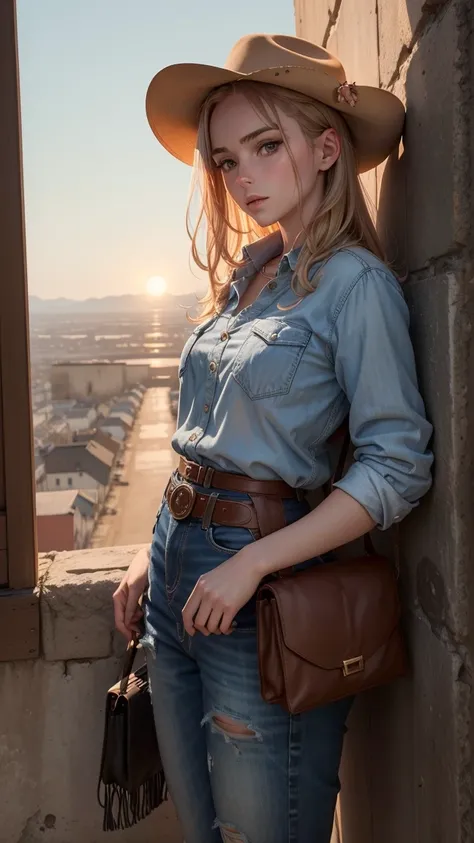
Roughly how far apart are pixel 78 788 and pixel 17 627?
478 millimetres

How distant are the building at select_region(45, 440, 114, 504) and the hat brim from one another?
12657 millimetres

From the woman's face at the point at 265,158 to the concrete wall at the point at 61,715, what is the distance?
1079 millimetres

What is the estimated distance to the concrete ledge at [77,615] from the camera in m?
1.77

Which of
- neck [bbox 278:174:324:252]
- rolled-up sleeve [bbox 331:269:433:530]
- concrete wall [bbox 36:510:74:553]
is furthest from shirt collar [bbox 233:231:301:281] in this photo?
concrete wall [bbox 36:510:74:553]

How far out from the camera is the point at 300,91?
3.71 ft

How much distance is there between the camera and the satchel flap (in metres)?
1.02

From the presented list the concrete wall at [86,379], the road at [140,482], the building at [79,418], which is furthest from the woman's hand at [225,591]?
the road at [140,482]

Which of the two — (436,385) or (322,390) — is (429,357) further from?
(322,390)

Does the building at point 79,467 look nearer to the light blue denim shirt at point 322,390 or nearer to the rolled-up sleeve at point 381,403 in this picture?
the light blue denim shirt at point 322,390

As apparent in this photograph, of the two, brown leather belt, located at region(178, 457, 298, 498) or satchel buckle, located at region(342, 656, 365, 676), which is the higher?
brown leather belt, located at region(178, 457, 298, 498)

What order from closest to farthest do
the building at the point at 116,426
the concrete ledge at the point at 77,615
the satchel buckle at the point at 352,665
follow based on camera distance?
the satchel buckle at the point at 352,665, the concrete ledge at the point at 77,615, the building at the point at 116,426

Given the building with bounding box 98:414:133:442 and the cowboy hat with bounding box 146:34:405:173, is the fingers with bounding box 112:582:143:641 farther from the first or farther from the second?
the building with bounding box 98:414:133:442

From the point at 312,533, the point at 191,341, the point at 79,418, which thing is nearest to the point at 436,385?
the point at 312,533

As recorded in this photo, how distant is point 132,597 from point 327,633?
50 cm
